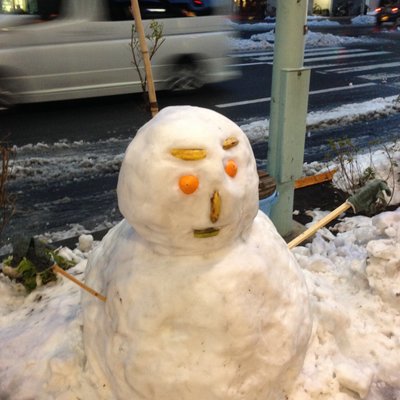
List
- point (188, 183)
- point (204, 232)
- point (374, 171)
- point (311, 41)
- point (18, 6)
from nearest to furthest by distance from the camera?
point (188, 183)
point (204, 232)
point (374, 171)
point (18, 6)
point (311, 41)

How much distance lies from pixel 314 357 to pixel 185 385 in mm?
800

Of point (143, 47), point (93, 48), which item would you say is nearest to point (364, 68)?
point (93, 48)

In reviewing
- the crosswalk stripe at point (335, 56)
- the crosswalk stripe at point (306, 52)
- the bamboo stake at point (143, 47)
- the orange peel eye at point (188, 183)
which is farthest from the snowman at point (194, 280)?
the crosswalk stripe at point (306, 52)

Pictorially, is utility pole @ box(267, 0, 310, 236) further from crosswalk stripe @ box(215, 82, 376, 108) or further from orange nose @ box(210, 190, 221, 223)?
crosswalk stripe @ box(215, 82, 376, 108)

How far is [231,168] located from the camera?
175 cm

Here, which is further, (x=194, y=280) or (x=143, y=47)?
(x=143, y=47)

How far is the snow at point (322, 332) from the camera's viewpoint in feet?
7.65

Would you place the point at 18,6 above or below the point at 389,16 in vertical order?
above

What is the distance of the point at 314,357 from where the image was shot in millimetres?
2436

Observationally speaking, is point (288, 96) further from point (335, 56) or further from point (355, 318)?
point (335, 56)

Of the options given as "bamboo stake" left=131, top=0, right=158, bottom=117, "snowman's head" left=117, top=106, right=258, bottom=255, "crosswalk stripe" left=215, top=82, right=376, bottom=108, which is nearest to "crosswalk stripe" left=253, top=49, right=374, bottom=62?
"crosswalk stripe" left=215, top=82, right=376, bottom=108

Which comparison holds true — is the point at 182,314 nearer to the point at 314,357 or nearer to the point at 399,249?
the point at 314,357

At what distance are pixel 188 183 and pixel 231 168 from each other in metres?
0.18

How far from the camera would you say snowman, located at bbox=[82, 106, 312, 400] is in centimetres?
171
